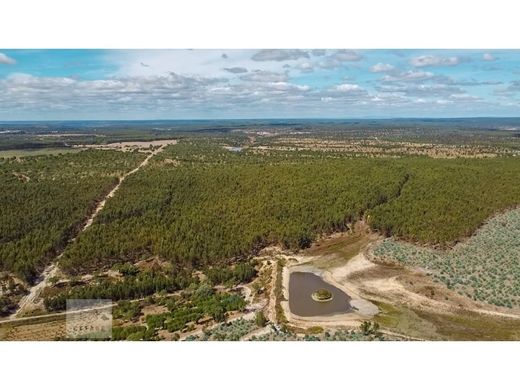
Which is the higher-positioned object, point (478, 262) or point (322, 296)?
point (478, 262)

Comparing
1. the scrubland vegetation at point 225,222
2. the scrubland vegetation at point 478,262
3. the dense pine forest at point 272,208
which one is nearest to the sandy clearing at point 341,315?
the scrubland vegetation at point 225,222

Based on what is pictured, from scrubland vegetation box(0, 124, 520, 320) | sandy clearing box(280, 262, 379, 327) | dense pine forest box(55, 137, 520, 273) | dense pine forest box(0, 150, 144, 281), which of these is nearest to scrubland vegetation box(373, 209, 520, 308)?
scrubland vegetation box(0, 124, 520, 320)

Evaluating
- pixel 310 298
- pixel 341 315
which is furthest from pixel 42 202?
pixel 341 315

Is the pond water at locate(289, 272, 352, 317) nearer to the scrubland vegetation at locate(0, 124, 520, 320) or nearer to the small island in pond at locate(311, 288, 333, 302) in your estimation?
the small island in pond at locate(311, 288, 333, 302)

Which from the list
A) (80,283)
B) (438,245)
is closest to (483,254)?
(438,245)

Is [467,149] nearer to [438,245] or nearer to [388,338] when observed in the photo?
[438,245]

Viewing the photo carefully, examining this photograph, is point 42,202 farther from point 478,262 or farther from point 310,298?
point 478,262
